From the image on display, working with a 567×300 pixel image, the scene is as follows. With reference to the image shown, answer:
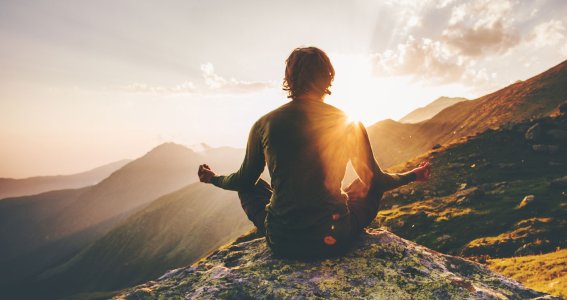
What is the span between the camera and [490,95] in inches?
5022

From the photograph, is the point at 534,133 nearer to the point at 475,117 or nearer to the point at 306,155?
the point at 306,155

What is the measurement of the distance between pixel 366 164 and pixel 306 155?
3.64 ft

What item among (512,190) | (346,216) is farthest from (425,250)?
(512,190)

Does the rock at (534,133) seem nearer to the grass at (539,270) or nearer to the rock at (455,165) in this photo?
the rock at (455,165)

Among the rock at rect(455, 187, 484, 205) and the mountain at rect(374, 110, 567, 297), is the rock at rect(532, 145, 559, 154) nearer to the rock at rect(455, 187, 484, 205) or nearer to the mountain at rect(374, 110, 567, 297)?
the mountain at rect(374, 110, 567, 297)

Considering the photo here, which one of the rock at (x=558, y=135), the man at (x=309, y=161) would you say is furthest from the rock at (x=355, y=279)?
the rock at (x=558, y=135)

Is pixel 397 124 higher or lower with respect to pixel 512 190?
higher

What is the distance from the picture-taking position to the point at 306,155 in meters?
4.75

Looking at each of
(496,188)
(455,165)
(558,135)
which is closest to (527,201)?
(496,188)

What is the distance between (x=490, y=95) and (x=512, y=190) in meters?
105

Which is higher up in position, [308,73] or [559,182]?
[308,73]

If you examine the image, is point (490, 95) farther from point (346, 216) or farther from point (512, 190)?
point (346, 216)

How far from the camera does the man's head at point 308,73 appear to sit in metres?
4.85

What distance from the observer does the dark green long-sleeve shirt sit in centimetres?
471
